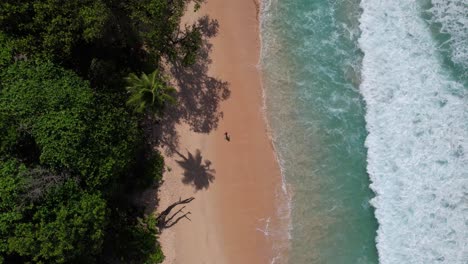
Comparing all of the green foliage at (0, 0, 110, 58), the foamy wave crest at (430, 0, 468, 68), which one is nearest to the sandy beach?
the green foliage at (0, 0, 110, 58)

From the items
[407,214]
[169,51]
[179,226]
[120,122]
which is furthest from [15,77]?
[407,214]

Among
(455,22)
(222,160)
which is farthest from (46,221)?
(455,22)

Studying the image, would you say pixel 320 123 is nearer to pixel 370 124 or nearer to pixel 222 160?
pixel 370 124

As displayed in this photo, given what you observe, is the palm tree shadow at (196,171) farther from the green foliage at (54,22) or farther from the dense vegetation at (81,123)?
the green foliage at (54,22)

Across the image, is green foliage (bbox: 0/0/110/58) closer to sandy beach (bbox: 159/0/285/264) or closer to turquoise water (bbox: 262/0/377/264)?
sandy beach (bbox: 159/0/285/264)

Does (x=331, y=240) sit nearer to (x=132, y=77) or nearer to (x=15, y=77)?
(x=132, y=77)

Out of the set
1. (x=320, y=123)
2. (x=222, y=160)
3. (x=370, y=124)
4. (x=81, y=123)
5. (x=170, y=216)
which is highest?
(x=320, y=123)

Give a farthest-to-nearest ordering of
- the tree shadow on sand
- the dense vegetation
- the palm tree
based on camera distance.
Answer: the tree shadow on sand
the palm tree
the dense vegetation

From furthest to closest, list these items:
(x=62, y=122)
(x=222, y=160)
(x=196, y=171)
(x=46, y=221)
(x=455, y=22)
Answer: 1. (x=455, y=22)
2. (x=222, y=160)
3. (x=196, y=171)
4. (x=62, y=122)
5. (x=46, y=221)
